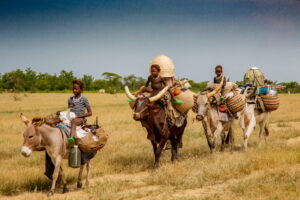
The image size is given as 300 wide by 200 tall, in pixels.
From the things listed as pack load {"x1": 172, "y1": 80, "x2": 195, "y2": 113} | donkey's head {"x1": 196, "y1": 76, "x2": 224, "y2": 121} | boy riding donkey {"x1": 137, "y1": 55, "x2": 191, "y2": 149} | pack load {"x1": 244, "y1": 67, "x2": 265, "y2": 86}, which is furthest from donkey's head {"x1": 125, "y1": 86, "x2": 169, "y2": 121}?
pack load {"x1": 244, "y1": 67, "x2": 265, "y2": 86}

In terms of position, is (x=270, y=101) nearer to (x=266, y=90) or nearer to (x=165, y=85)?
(x=266, y=90)

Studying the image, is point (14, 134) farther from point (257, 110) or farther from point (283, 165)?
point (283, 165)

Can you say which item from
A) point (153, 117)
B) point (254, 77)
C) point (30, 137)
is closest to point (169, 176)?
point (153, 117)

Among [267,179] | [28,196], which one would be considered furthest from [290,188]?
[28,196]

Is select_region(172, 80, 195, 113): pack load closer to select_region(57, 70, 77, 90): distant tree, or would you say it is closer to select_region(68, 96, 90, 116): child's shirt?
select_region(68, 96, 90, 116): child's shirt

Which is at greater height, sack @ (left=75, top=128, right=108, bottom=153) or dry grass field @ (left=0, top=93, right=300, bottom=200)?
sack @ (left=75, top=128, right=108, bottom=153)

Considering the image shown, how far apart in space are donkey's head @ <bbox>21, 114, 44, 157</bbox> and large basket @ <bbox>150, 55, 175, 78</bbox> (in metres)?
4.20

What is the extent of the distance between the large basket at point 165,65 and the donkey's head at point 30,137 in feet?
13.8

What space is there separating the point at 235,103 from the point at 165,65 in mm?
2822

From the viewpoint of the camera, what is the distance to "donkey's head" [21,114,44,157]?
23.2ft

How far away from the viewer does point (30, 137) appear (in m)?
7.19

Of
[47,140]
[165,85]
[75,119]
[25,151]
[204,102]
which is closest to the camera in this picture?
[25,151]

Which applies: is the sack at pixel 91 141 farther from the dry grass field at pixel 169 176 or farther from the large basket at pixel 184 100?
the large basket at pixel 184 100

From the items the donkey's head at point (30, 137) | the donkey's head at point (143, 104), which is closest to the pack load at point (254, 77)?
the donkey's head at point (143, 104)
